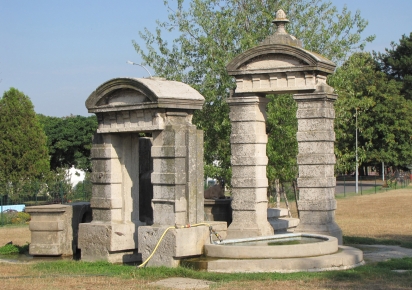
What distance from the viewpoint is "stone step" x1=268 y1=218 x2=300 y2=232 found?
55.8ft

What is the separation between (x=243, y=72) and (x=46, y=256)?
5.76 meters

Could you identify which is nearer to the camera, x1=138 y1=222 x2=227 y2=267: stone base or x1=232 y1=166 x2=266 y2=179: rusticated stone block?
x1=138 y1=222 x2=227 y2=267: stone base

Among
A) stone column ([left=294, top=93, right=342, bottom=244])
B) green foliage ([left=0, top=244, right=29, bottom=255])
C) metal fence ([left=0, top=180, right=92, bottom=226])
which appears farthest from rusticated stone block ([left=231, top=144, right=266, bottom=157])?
metal fence ([left=0, top=180, right=92, bottom=226])

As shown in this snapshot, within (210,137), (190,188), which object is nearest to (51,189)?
(210,137)

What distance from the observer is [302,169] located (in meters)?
16.3

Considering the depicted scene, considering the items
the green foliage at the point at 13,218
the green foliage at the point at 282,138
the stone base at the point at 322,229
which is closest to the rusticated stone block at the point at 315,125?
the stone base at the point at 322,229

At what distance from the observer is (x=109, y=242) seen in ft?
46.2

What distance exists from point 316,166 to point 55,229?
5754mm

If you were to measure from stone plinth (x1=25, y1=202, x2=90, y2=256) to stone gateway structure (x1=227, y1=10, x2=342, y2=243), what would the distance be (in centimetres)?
334

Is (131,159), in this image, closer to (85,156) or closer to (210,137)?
(210,137)

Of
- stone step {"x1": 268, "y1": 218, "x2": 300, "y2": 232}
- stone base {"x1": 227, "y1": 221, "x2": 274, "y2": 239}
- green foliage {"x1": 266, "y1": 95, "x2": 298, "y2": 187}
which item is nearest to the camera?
stone base {"x1": 227, "y1": 221, "x2": 274, "y2": 239}

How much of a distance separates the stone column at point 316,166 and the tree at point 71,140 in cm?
4314

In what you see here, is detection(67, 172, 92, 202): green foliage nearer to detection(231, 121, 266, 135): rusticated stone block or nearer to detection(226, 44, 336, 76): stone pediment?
detection(231, 121, 266, 135): rusticated stone block

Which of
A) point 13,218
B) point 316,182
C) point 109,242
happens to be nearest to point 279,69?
point 316,182
